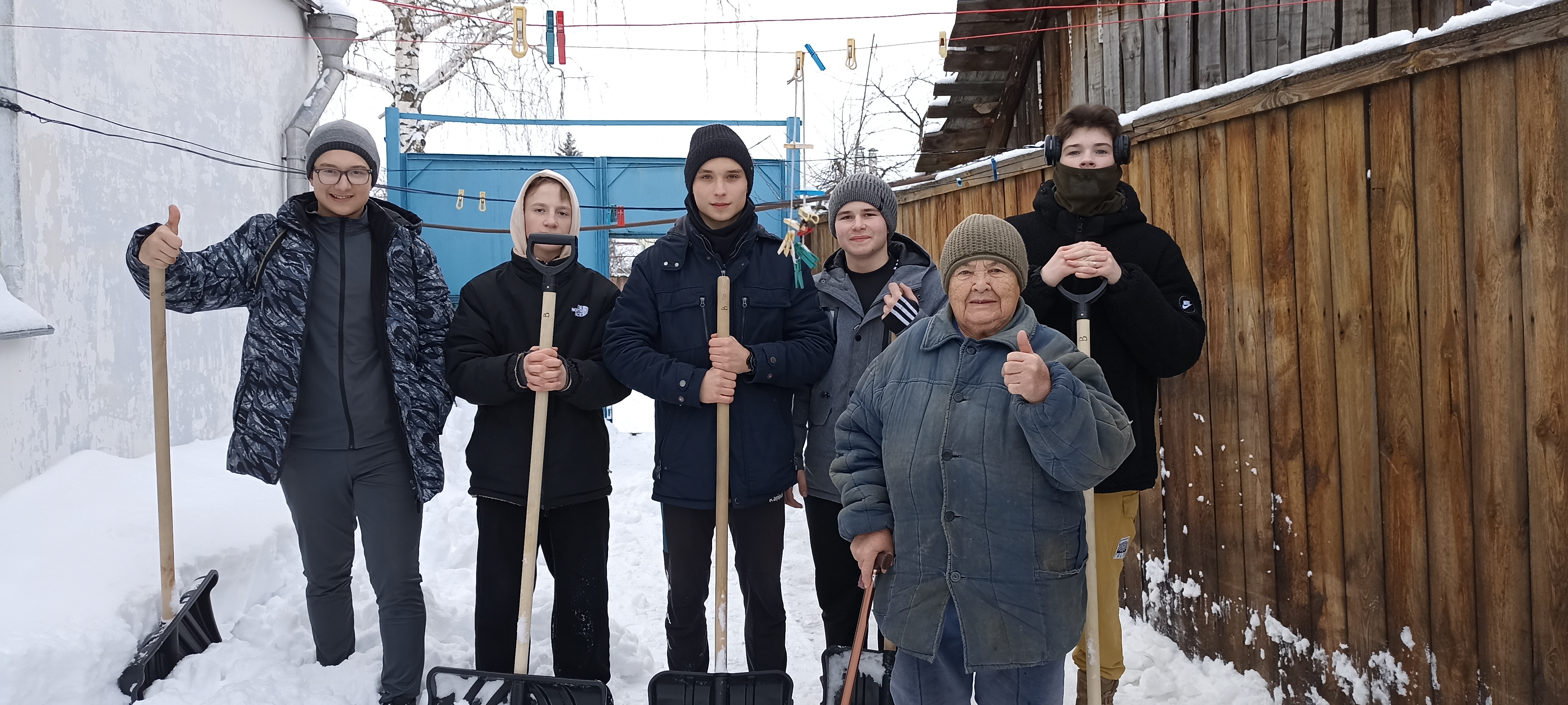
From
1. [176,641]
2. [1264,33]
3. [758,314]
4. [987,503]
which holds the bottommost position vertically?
Result: [176,641]

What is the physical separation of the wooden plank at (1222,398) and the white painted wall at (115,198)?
464cm

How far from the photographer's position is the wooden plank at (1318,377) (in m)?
2.80

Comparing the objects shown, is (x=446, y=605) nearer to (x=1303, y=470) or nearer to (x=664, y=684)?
(x=664, y=684)

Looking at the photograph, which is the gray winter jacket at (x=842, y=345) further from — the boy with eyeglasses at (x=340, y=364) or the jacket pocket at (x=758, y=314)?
the boy with eyeglasses at (x=340, y=364)

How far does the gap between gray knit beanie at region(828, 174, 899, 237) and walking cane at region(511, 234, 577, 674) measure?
862 millimetres

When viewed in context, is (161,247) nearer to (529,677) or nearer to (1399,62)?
(529,677)

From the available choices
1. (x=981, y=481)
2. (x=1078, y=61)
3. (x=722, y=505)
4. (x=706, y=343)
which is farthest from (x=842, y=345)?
(x=1078, y=61)

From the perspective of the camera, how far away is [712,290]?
2.90 m

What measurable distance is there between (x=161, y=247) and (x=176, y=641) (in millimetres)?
1293

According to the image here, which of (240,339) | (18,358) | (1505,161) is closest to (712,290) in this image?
(1505,161)

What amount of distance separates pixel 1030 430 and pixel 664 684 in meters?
1.43

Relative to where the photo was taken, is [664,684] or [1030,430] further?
[664,684]

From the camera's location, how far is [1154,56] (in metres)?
4.72

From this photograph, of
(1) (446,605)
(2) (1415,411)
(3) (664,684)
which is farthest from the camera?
(1) (446,605)
